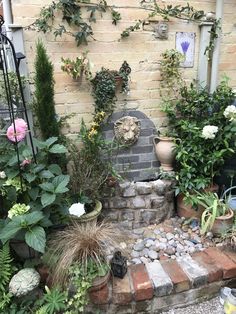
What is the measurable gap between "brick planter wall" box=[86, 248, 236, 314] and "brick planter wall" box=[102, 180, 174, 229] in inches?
21.6

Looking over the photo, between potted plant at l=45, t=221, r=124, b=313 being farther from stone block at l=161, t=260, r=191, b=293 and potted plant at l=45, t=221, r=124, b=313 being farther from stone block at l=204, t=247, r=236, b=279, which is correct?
stone block at l=204, t=247, r=236, b=279

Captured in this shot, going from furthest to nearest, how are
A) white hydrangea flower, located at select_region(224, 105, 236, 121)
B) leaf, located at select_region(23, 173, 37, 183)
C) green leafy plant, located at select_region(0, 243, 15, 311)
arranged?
white hydrangea flower, located at select_region(224, 105, 236, 121), leaf, located at select_region(23, 173, 37, 183), green leafy plant, located at select_region(0, 243, 15, 311)

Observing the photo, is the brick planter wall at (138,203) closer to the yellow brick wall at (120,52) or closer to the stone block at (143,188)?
the stone block at (143,188)

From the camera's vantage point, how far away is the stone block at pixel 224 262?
1859mm

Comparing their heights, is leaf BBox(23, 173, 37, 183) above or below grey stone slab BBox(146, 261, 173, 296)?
above

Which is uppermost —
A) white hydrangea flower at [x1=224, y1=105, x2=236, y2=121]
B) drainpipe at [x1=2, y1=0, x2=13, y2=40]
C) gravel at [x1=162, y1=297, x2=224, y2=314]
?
drainpipe at [x1=2, y1=0, x2=13, y2=40]

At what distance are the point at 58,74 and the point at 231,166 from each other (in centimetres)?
160

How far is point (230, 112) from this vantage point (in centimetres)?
221

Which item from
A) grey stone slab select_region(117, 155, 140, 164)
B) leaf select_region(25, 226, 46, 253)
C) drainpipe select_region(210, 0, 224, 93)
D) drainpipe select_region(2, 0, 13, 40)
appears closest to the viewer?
leaf select_region(25, 226, 46, 253)

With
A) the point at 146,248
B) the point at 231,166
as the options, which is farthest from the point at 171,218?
the point at 231,166

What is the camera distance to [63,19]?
6.78ft

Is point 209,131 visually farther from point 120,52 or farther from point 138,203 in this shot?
point 120,52

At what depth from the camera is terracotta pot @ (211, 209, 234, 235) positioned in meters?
2.14

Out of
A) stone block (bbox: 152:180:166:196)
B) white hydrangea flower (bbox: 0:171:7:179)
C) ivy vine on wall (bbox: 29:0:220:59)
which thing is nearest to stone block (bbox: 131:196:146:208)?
stone block (bbox: 152:180:166:196)
